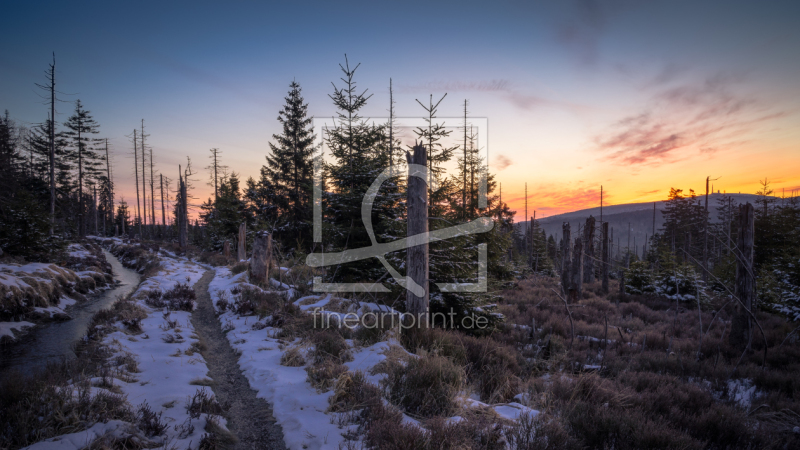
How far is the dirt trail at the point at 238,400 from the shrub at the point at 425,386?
1.67 metres

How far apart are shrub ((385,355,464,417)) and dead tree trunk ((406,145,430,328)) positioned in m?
1.95

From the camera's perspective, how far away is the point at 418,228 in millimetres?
6945

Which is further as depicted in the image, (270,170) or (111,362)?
(270,170)

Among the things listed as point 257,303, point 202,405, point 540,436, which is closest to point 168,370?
point 202,405

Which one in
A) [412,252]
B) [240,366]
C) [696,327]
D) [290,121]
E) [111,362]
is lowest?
[696,327]

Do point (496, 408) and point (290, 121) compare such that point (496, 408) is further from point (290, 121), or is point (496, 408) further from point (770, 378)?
point (290, 121)

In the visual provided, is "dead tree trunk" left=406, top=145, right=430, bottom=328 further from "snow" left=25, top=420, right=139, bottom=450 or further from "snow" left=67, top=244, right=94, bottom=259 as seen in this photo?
"snow" left=67, top=244, right=94, bottom=259

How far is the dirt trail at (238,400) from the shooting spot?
3.86 meters

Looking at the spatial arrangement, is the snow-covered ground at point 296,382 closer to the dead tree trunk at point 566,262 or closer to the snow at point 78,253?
the dead tree trunk at point 566,262

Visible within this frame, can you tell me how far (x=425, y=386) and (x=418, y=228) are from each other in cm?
336

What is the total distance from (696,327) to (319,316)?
533 inches

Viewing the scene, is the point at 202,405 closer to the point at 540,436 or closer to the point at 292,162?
the point at 540,436

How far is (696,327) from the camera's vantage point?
11.1m

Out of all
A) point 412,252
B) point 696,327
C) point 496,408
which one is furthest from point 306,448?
point 696,327
